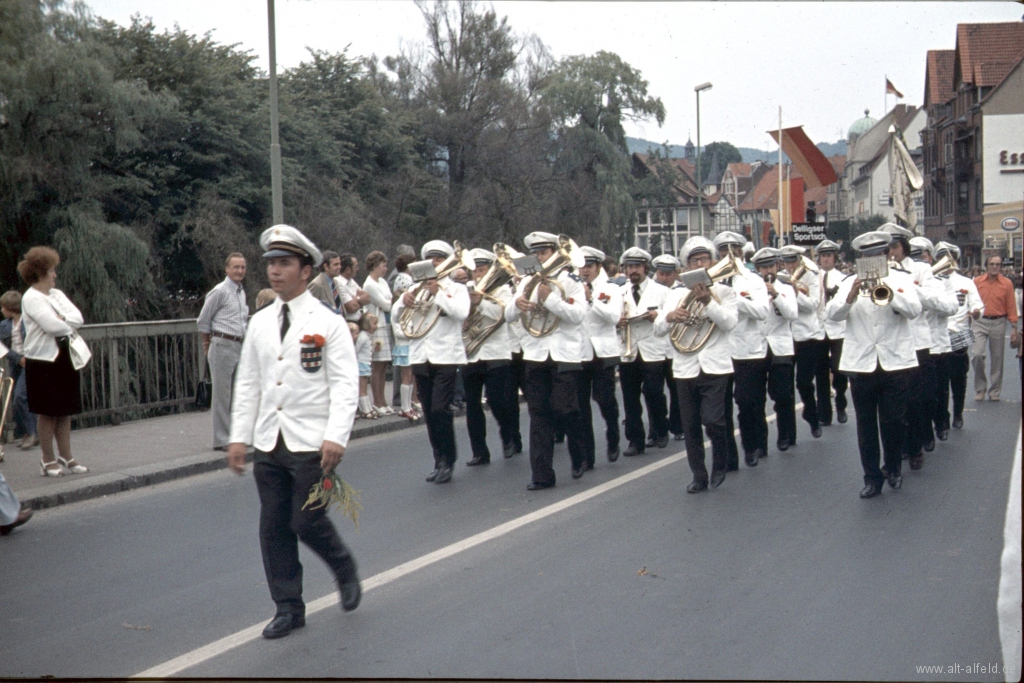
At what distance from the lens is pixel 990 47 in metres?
5.88

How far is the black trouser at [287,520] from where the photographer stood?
18.4 ft

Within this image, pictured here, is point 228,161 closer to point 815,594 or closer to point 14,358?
point 14,358

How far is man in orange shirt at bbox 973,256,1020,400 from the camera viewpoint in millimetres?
16047

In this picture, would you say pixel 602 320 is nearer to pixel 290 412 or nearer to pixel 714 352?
pixel 714 352

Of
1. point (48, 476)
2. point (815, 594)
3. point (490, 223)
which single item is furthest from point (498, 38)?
point (815, 594)

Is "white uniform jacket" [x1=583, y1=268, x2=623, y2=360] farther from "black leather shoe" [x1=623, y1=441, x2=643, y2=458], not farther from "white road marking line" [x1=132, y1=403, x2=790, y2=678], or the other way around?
"white road marking line" [x1=132, y1=403, x2=790, y2=678]

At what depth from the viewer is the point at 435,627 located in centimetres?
556

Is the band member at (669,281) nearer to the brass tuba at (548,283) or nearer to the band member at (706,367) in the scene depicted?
the band member at (706,367)

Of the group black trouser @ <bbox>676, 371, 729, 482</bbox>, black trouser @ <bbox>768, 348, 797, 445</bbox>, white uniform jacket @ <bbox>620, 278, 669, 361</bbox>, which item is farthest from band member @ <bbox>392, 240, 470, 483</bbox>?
black trouser @ <bbox>768, 348, 797, 445</bbox>

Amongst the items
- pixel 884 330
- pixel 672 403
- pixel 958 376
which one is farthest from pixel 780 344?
pixel 884 330

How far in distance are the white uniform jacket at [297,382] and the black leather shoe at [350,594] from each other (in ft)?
2.31

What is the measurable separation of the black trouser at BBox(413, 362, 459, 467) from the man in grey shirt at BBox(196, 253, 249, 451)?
229 centimetres

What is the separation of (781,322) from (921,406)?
1.76 m

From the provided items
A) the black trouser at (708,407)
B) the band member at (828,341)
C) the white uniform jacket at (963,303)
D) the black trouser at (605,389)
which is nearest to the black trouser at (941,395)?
the white uniform jacket at (963,303)
